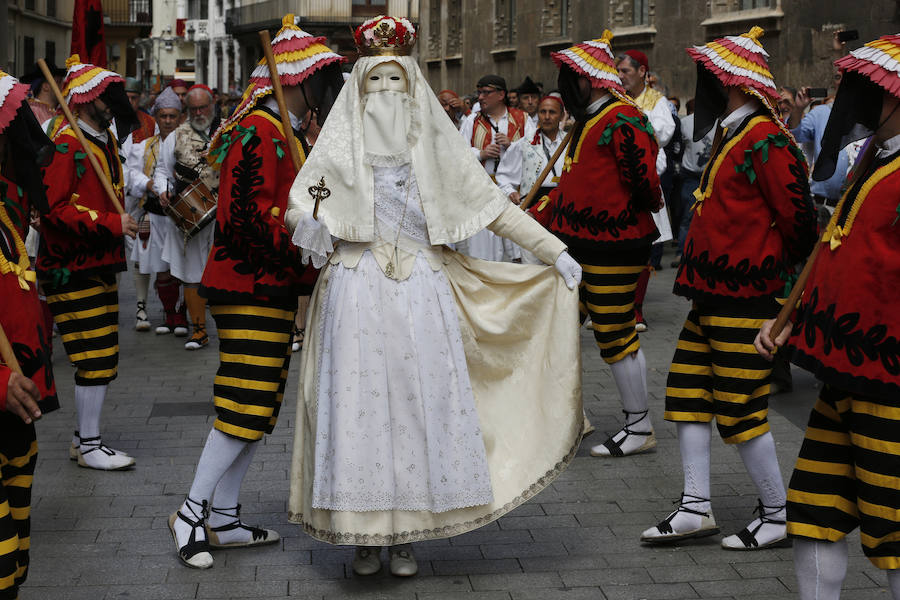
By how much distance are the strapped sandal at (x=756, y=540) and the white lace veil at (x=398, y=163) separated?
5.96 feet

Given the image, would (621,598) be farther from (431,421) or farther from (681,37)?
(681,37)

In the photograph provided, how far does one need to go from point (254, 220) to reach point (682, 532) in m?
2.32

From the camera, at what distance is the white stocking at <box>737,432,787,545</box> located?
5363 mm

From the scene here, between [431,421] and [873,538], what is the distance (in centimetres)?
175

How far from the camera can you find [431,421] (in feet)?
16.0

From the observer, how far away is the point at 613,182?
268 inches

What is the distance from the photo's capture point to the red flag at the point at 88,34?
7629 millimetres

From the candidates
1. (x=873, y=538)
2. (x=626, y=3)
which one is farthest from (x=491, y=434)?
(x=626, y=3)

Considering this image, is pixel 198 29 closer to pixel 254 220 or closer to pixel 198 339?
pixel 198 339

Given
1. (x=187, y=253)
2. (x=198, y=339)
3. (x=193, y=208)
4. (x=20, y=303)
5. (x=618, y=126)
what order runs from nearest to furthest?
1. (x=20, y=303)
2. (x=618, y=126)
3. (x=193, y=208)
4. (x=187, y=253)
5. (x=198, y=339)

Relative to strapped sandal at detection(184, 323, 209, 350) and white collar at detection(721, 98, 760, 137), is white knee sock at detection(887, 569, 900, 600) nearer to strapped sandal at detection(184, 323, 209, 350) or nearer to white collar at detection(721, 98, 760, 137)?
white collar at detection(721, 98, 760, 137)

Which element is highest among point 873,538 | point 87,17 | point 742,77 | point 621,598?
point 87,17

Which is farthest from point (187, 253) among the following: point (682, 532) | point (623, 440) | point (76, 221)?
point (682, 532)

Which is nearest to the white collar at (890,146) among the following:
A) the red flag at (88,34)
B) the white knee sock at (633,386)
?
the white knee sock at (633,386)
